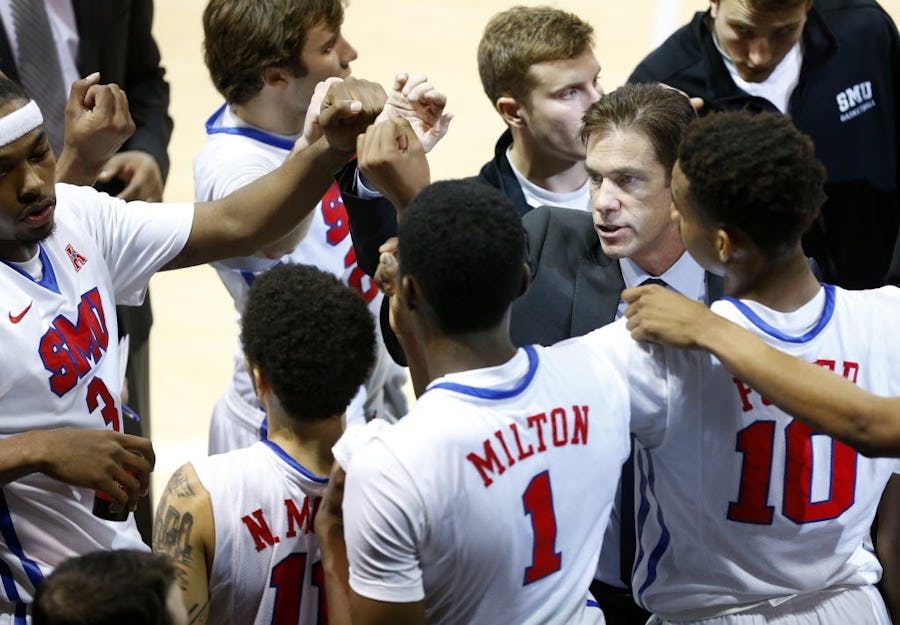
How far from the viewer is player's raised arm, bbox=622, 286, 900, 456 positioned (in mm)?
2457

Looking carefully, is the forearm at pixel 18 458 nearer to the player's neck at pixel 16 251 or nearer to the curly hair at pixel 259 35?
the player's neck at pixel 16 251

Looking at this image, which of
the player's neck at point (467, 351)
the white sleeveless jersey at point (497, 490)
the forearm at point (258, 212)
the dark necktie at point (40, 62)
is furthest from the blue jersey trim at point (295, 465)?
the dark necktie at point (40, 62)

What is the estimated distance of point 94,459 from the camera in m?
2.82

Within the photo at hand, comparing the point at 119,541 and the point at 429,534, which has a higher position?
the point at 429,534

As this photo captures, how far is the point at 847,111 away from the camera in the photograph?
461cm

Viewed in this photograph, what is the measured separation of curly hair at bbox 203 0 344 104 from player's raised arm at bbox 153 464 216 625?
229cm

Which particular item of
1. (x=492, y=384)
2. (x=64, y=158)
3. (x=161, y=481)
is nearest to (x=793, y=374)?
(x=492, y=384)

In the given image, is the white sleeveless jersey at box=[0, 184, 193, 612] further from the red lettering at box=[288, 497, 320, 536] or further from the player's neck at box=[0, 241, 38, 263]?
the red lettering at box=[288, 497, 320, 536]

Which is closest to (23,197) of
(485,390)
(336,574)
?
(336,574)

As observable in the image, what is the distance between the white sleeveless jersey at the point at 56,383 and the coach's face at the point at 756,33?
245cm

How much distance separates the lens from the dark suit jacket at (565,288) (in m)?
3.26

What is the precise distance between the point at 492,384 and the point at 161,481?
389cm

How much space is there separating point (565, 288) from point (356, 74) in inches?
291

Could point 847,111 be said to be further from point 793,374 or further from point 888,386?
point 793,374
